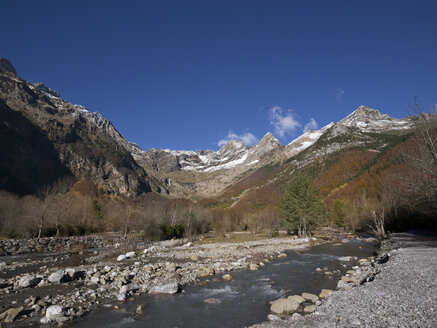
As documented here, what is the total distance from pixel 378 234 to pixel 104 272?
50059 mm

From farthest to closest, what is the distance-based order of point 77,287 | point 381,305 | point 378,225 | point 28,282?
point 378,225 < point 28,282 < point 77,287 < point 381,305

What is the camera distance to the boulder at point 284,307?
1284 cm

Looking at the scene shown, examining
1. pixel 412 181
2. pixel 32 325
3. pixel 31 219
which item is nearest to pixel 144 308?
pixel 32 325

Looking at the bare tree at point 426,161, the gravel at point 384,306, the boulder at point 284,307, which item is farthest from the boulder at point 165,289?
the bare tree at point 426,161

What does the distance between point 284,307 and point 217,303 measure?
4187 millimetres

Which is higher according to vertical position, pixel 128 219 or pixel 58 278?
pixel 128 219

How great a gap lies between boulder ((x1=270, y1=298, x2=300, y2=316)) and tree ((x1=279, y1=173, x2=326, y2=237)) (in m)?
47.1

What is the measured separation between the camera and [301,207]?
193 feet

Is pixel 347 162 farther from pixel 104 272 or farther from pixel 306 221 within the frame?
pixel 104 272

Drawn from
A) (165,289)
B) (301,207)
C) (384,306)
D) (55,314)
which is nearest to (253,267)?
(165,289)

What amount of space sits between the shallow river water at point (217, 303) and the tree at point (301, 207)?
37166 millimetres

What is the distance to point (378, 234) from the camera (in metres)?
48.6

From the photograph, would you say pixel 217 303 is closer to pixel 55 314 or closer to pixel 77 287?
pixel 55 314

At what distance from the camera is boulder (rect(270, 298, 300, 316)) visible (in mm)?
12835
